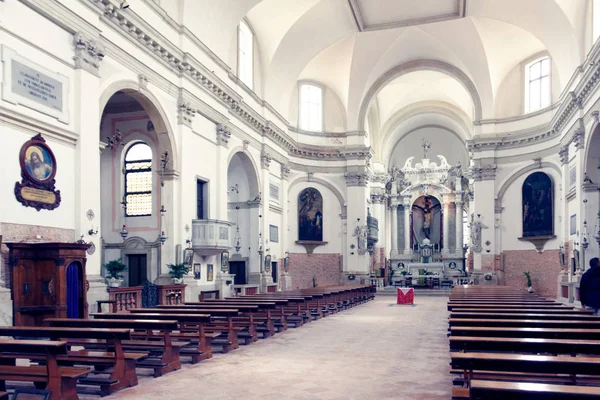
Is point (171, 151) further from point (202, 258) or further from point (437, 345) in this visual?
point (437, 345)

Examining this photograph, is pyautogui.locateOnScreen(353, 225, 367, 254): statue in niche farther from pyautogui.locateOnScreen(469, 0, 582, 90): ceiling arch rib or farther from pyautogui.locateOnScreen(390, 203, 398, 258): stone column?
pyautogui.locateOnScreen(469, 0, 582, 90): ceiling arch rib

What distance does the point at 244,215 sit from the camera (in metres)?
23.6

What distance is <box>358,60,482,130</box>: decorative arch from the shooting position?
27891mm

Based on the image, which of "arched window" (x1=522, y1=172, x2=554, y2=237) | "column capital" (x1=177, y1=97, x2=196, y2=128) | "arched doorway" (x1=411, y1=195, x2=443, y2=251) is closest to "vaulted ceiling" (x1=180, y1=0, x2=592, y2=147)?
"column capital" (x1=177, y1=97, x2=196, y2=128)

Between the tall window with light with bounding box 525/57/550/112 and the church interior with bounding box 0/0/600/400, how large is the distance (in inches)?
3.2

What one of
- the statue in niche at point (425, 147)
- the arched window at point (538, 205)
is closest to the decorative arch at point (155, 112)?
the arched window at point (538, 205)

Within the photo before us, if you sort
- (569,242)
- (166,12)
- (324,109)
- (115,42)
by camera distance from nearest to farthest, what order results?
1. (115,42)
2. (166,12)
3. (569,242)
4. (324,109)

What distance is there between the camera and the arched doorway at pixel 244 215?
23.0 m

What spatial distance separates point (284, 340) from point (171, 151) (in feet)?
25.6

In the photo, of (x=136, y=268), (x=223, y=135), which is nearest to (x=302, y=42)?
(x=223, y=135)

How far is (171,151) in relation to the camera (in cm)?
1641

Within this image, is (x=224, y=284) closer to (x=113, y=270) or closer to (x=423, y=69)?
(x=113, y=270)

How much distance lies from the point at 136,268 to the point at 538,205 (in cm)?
1870

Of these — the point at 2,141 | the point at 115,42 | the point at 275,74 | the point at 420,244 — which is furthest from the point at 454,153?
the point at 2,141
